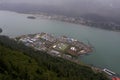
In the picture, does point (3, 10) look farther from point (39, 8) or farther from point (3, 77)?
point (3, 77)

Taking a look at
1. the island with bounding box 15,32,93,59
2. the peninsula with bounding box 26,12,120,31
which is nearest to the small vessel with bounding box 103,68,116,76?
the island with bounding box 15,32,93,59

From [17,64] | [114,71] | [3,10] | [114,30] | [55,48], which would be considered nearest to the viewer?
[17,64]

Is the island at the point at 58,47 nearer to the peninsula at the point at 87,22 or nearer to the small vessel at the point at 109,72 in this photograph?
the small vessel at the point at 109,72

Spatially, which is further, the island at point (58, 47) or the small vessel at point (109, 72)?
the island at point (58, 47)

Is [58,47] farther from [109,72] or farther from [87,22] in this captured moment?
[87,22]

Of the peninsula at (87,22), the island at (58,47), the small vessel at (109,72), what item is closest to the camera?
the small vessel at (109,72)

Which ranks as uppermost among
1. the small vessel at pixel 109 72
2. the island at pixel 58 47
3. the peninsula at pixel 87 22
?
the small vessel at pixel 109 72

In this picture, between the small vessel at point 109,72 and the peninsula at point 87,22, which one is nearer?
the small vessel at point 109,72

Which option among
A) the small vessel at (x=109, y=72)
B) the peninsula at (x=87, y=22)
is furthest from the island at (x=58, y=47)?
the peninsula at (x=87, y=22)

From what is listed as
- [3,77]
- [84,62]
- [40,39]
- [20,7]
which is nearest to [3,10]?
[20,7]

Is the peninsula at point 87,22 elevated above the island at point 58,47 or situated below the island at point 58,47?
below

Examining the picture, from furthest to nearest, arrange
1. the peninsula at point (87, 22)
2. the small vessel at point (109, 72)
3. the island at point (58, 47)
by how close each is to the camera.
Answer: the peninsula at point (87, 22)
the island at point (58, 47)
the small vessel at point (109, 72)
